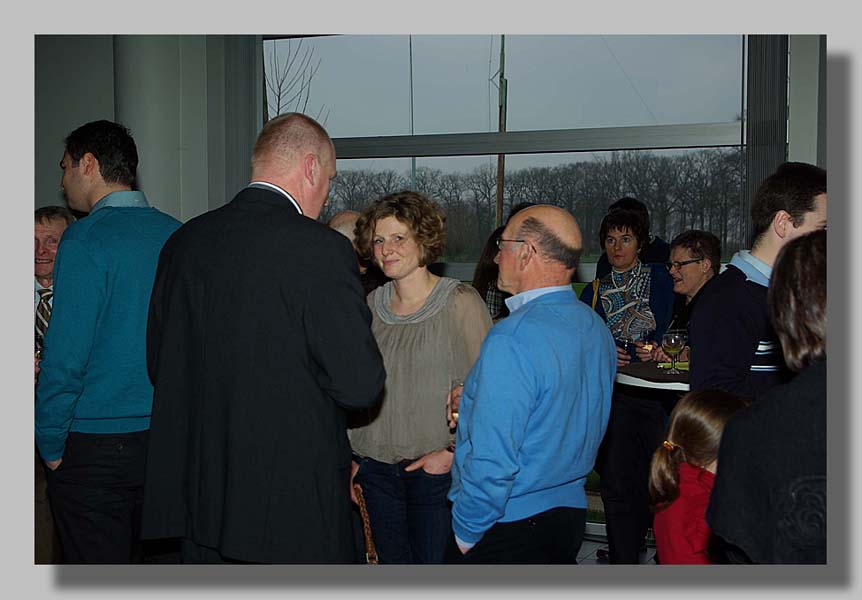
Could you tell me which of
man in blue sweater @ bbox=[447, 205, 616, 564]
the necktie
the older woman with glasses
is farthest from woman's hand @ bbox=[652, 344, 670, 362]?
the necktie

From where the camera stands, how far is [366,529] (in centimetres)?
258

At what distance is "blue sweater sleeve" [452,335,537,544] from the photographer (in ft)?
6.21

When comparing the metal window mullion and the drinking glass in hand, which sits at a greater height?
the metal window mullion

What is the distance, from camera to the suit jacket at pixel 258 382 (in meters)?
1.87

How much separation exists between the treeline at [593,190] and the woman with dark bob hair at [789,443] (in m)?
4.12

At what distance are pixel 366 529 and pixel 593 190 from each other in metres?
3.72

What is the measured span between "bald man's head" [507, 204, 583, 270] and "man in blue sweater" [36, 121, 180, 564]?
3.53 ft

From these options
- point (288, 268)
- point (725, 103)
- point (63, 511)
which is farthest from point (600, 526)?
point (288, 268)

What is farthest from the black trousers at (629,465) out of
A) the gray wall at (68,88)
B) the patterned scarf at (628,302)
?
the gray wall at (68,88)

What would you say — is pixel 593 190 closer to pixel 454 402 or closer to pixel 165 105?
pixel 165 105

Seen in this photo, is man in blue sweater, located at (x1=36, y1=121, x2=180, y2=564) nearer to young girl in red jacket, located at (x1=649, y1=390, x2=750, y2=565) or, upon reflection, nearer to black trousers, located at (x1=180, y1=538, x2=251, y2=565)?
black trousers, located at (x1=180, y1=538, x2=251, y2=565)

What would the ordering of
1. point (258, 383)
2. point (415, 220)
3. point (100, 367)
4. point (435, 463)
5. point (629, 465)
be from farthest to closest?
1. point (629, 465)
2. point (415, 220)
3. point (435, 463)
4. point (100, 367)
5. point (258, 383)

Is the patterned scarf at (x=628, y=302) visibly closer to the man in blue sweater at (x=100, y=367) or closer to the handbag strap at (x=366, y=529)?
the handbag strap at (x=366, y=529)

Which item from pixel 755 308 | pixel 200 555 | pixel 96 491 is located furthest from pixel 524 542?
pixel 96 491
